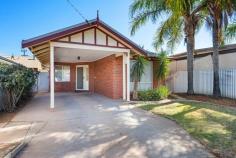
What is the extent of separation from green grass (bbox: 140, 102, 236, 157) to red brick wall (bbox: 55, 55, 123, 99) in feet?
13.2

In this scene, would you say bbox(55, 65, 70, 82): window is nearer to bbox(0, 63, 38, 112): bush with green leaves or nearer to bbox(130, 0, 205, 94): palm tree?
bbox(130, 0, 205, 94): palm tree

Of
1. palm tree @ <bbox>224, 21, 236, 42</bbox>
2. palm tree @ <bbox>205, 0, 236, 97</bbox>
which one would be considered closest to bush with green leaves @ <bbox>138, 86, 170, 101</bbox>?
palm tree @ <bbox>205, 0, 236, 97</bbox>

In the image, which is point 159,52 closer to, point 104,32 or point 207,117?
point 104,32

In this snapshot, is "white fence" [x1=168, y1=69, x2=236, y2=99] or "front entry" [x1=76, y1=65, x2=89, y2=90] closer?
"white fence" [x1=168, y1=69, x2=236, y2=99]

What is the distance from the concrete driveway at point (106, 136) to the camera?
613cm

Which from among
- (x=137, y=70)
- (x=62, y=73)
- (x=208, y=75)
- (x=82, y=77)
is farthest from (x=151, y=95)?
(x=62, y=73)

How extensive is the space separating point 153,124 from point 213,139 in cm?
248

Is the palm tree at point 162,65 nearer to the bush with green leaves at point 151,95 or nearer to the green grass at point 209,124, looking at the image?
the bush with green leaves at point 151,95

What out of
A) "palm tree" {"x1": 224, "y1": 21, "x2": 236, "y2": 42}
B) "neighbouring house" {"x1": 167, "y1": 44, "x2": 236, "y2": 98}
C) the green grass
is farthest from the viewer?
"neighbouring house" {"x1": 167, "y1": 44, "x2": 236, "y2": 98}

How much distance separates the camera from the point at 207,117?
10.2 metres

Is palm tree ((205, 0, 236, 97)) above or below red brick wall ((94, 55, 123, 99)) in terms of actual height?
above

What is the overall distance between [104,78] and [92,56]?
6.21 ft

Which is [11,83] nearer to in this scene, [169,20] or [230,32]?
[169,20]

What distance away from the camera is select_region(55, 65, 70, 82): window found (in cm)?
2317
